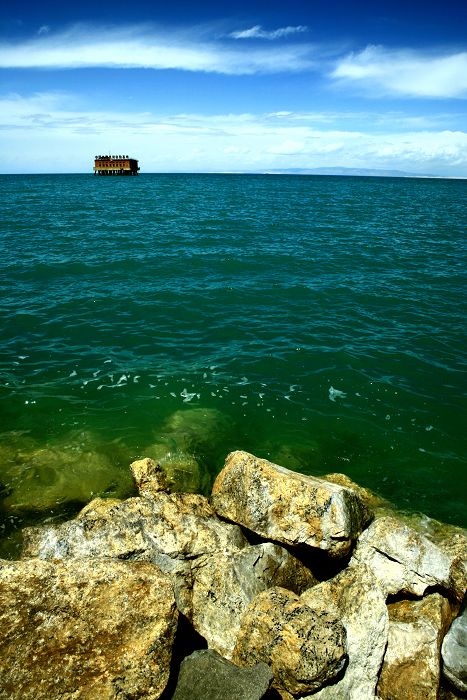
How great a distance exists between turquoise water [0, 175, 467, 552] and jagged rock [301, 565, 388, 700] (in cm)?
434

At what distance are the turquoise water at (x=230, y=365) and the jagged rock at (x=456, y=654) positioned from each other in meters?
4.17

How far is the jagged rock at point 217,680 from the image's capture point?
5.09 meters

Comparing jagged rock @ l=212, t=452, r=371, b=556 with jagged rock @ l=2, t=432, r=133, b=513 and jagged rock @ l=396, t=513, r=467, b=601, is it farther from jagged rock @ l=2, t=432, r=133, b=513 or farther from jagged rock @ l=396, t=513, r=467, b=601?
jagged rock @ l=2, t=432, r=133, b=513

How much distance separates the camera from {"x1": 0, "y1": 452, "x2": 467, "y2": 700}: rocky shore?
15.8 feet

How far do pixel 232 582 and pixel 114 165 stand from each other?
171422 mm

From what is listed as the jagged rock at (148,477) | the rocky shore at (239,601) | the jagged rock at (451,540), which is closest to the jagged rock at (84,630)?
the rocky shore at (239,601)

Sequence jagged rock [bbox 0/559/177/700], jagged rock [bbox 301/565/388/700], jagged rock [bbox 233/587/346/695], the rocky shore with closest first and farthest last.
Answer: jagged rock [bbox 0/559/177/700]
the rocky shore
jagged rock [bbox 233/587/346/695]
jagged rock [bbox 301/565/388/700]

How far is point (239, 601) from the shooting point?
676 centimetres

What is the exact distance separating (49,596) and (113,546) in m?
2.33

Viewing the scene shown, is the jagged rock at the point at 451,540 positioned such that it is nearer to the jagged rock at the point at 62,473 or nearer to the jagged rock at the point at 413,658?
the jagged rock at the point at 413,658

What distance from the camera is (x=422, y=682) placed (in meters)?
6.08

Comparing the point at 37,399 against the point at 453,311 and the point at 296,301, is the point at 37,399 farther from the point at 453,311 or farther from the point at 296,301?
the point at 453,311

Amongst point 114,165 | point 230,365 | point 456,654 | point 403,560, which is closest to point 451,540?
point 403,560

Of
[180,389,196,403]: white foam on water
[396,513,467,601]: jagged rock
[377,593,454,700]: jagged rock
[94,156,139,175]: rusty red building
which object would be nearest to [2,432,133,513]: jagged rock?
[180,389,196,403]: white foam on water
